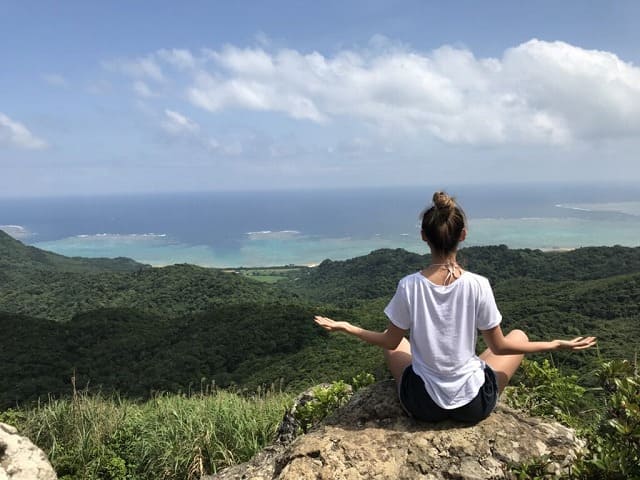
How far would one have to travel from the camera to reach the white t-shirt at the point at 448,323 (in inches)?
100

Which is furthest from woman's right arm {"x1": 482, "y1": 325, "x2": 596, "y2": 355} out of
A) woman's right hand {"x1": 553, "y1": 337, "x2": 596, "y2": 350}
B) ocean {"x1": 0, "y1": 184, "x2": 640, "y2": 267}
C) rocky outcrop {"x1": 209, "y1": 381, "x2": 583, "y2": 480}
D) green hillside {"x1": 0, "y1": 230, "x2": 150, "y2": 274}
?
ocean {"x1": 0, "y1": 184, "x2": 640, "y2": 267}

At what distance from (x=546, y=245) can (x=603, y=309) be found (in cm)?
6965

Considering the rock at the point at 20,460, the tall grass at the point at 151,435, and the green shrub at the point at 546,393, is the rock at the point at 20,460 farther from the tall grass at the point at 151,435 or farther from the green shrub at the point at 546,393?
the green shrub at the point at 546,393

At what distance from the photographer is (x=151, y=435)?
4312mm

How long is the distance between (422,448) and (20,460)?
3.22m

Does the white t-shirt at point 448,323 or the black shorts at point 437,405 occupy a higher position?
the white t-shirt at point 448,323

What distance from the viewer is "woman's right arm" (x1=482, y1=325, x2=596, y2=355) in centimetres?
264

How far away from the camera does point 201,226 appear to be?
179 meters

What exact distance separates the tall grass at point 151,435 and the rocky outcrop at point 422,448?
1.64 m

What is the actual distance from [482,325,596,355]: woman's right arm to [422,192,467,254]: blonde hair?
58 centimetres

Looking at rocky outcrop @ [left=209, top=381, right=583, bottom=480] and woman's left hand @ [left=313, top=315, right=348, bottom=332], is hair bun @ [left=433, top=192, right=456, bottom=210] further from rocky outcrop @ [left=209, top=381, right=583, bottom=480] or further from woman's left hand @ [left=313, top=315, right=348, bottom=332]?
rocky outcrop @ [left=209, top=381, right=583, bottom=480]

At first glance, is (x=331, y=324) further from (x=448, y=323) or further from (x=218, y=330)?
(x=218, y=330)

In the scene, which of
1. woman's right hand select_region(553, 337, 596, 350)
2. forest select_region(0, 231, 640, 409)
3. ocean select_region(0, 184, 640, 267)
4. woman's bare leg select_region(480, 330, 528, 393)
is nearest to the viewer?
woman's right hand select_region(553, 337, 596, 350)

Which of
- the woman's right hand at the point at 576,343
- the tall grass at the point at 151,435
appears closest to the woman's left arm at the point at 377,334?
the woman's right hand at the point at 576,343
